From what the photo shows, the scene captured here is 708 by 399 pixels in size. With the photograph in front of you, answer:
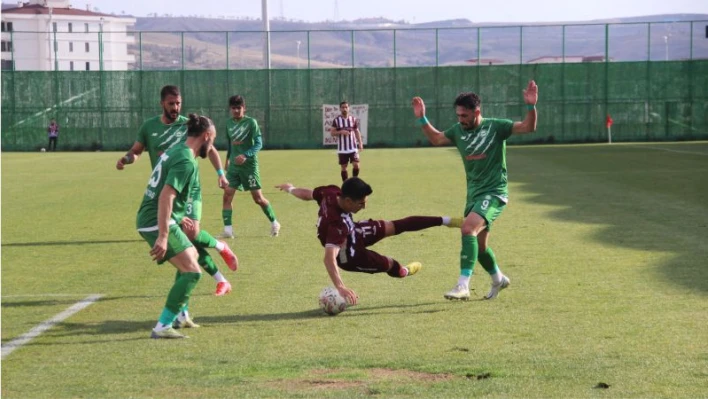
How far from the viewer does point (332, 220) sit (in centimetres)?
1001

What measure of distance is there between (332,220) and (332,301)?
69cm

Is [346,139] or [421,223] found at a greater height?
[346,139]

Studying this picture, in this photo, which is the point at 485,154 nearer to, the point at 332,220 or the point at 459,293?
the point at 459,293

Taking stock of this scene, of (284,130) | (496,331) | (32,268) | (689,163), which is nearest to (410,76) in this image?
(284,130)

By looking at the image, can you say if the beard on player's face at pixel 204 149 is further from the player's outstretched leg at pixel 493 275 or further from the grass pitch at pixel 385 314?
the player's outstretched leg at pixel 493 275

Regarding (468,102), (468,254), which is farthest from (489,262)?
(468,102)

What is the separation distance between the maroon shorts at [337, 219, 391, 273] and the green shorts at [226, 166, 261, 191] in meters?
6.70

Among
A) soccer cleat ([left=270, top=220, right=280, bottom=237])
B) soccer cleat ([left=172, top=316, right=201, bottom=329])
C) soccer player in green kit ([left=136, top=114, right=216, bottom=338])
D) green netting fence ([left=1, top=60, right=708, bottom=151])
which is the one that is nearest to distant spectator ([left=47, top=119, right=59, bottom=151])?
green netting fence ([left=1, top=60, right=708, bottom=151])

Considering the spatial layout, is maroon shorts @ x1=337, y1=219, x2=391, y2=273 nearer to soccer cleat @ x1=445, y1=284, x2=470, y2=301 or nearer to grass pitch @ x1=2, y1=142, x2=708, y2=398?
grass pitch @ x1=2, y1=142, x2=708, y2=398

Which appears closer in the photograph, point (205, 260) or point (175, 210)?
point (175, 210)

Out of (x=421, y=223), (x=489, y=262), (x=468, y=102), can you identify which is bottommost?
(x=489, y=262)

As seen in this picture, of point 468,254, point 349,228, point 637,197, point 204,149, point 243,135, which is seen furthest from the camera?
point 637,197

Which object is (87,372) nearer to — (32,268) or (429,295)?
(429,295)

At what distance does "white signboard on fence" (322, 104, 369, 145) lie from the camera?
58000mm
